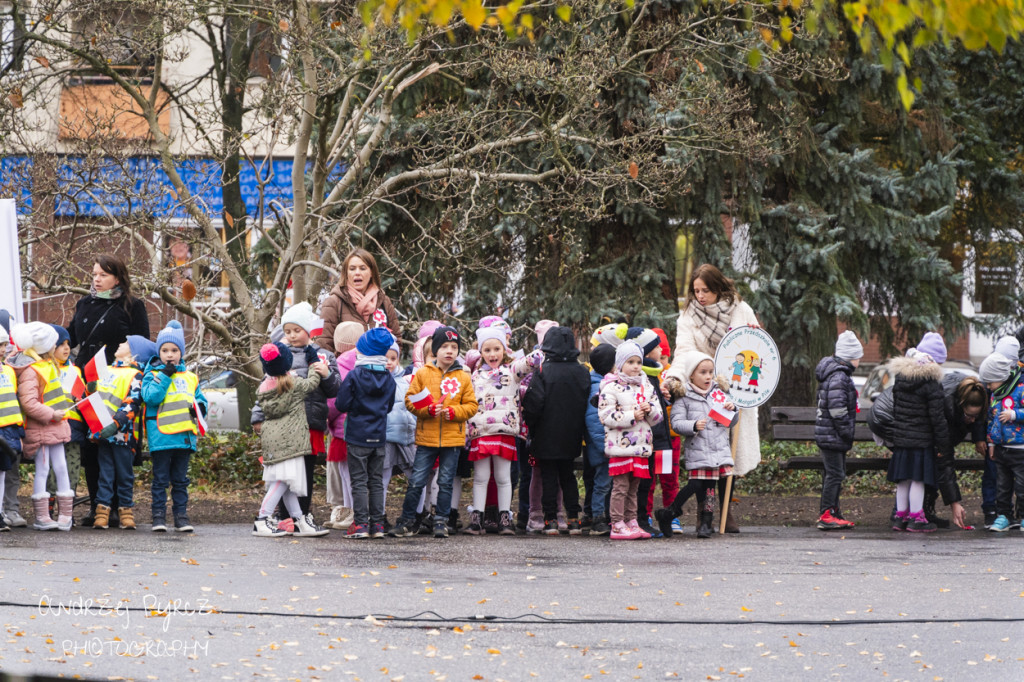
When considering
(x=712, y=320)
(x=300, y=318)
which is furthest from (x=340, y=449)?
(x=712, y=320)

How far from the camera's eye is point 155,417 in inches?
413

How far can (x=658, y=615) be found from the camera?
7.36 metres

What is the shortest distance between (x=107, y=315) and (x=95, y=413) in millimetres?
1025

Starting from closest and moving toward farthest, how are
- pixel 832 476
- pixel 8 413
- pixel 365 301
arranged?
pixel 8 413
pixel 365 301
pixel 832 476

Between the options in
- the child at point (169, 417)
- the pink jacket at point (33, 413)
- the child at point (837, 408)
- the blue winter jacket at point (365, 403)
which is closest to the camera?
the blue winter jacket at point (365, 403)

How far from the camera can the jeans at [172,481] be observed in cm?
1058

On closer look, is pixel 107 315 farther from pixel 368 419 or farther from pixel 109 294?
pixel 368 419

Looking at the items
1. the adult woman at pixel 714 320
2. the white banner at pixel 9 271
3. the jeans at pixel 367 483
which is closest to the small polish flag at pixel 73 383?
the white banner at pixel 9 271

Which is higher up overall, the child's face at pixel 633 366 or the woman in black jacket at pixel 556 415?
the child's face at pixel 633 366

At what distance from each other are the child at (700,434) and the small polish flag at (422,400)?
195cm

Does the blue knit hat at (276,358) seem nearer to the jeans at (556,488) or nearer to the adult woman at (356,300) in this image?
the adult woman at (356,300)

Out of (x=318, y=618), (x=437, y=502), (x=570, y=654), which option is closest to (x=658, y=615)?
(x=570, y=654)

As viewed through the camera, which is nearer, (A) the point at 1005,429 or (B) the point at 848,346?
(A) the point at 1005,429

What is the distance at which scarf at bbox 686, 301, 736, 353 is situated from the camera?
446 inches
